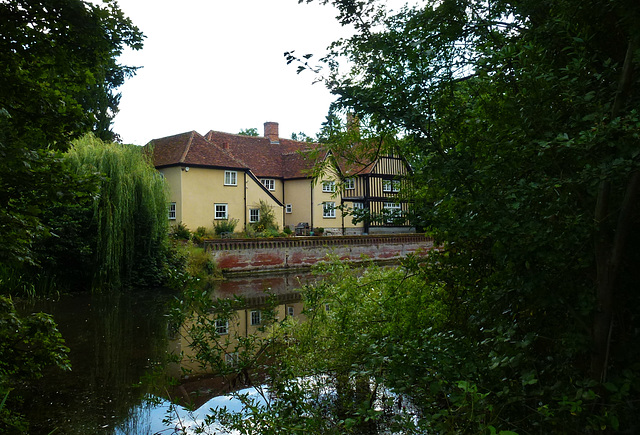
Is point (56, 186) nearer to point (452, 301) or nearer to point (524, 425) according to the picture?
point (452, 301)

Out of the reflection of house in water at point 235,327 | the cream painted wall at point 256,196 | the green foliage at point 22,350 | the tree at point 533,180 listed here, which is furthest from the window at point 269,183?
the tree at point 533,180

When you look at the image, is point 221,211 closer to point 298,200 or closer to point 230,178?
point 230,178

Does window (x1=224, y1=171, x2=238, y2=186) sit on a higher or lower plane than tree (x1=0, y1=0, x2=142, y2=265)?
higher

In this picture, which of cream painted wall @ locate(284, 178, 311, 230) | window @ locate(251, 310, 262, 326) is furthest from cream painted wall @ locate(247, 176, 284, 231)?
window @ locate(251, 310, 262, 326)

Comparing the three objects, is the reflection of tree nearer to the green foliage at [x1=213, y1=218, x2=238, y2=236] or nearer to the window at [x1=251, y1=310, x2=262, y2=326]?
the window at [x1=251, y1=310, x2=262, y2=326]

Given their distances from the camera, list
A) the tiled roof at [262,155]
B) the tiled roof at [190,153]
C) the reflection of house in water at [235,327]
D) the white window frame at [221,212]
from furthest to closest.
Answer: the tiled roof at [262,155], the white window frame at [221,212], the tiled roof at [190,153], the reflection of house in water at [235,327]

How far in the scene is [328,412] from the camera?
5.78 metres

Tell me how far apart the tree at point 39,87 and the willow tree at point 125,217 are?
13.0 m

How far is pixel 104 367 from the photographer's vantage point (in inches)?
336

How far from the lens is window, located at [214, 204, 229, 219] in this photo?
3116 centimetres

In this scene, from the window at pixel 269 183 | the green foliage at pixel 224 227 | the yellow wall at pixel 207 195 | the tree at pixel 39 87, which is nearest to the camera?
the tree at pixel 39 87

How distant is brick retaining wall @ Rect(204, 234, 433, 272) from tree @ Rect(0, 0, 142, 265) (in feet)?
55.8

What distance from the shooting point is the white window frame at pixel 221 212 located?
31.1 metres

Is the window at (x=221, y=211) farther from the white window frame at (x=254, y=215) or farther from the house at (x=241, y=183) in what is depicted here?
the white window frame at (x=254, y=215)
